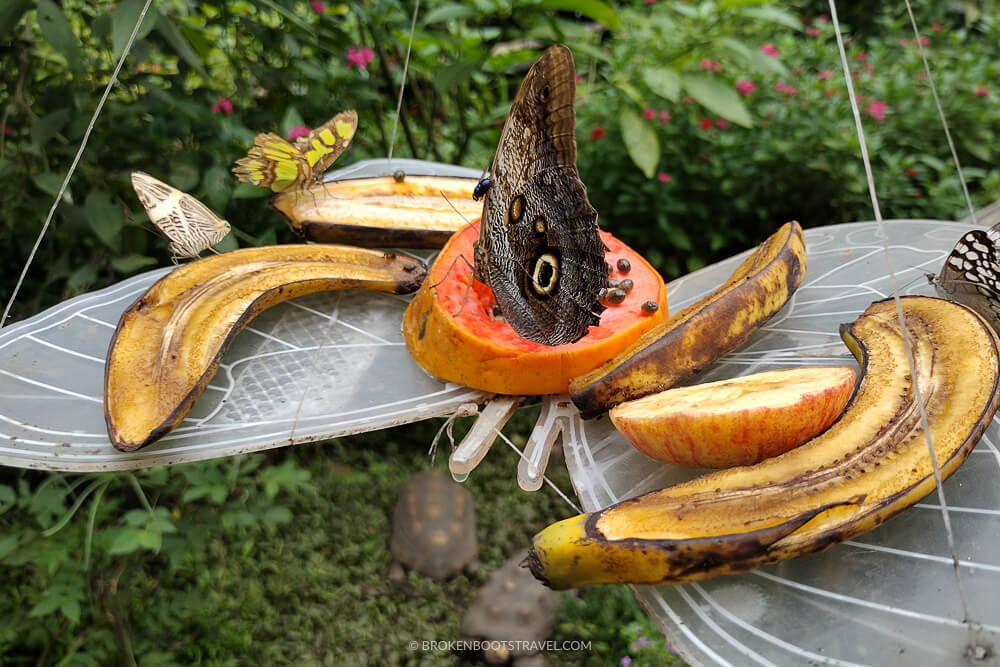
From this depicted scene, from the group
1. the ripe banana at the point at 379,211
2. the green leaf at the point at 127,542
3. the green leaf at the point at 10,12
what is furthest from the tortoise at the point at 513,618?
the green leaf at the point at 10,12

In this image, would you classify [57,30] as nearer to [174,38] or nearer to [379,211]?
[174,38]

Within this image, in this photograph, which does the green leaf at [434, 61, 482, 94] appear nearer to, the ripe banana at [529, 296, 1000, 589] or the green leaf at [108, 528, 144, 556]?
the green leaf at [108, 528, 144, 556]

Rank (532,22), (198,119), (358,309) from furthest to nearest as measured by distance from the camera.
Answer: (532,22) < (198,119) < (358,309)

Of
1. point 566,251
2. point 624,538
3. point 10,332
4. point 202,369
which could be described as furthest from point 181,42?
point 624,538

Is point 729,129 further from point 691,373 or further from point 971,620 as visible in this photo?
point 971,620

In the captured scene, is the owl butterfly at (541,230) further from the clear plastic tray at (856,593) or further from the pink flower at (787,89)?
the pink flower at (787,89)

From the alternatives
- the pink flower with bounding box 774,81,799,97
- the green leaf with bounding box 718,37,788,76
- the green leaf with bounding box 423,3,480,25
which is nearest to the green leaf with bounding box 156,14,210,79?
the green leaf with bounding box 423,3,480,25
